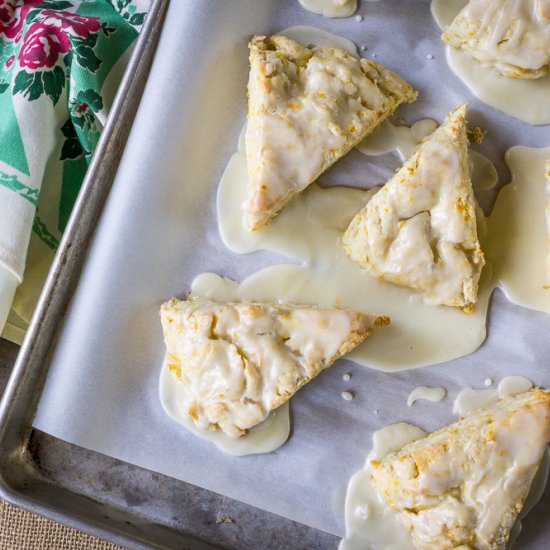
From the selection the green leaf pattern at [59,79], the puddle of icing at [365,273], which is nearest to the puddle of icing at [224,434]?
the puddle of icing at [365,273]

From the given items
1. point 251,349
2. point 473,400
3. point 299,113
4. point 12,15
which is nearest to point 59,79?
point 12,15

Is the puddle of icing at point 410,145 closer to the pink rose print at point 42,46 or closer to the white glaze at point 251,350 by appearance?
the white glaze at point 251,350

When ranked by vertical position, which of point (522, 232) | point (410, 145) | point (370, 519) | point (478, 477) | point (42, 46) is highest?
point (42, 46)

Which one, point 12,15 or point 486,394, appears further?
point 12,15

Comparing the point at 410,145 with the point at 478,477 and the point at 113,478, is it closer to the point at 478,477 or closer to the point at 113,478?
the point at 478,477

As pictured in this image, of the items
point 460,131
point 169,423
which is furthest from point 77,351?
point 460,131

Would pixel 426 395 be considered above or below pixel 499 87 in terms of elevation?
below
